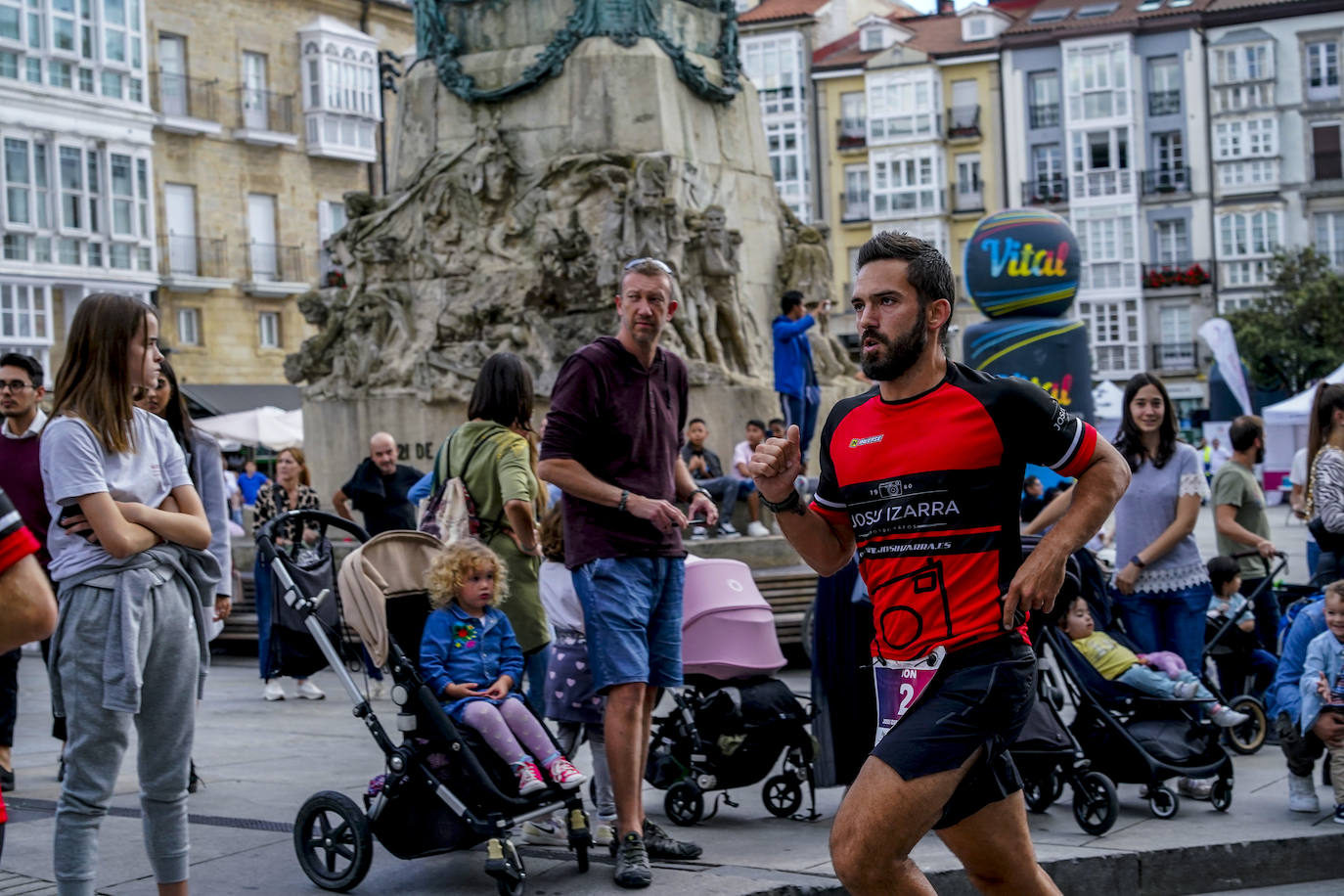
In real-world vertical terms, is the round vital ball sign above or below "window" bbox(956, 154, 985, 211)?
below

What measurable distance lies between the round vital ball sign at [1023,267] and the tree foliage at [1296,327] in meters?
40.4

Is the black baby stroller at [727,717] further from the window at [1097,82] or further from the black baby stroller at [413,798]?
the window at [1097,82]

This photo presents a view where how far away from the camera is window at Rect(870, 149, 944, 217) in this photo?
69688 millimetres

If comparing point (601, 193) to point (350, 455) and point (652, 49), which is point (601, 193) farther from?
point (350, 455)

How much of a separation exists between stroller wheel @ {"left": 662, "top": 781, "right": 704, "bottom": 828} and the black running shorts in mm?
2856

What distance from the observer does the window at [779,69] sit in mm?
70812

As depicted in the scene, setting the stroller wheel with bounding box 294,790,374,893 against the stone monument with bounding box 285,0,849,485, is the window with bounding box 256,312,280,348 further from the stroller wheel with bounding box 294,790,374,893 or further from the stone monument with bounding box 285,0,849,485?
the stroller wheel with bounding box 294,790,374,893

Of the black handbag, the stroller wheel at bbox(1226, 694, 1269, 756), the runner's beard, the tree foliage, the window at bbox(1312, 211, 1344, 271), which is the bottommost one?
the stroller wheel at bbox(1226, 694, 1269, 756)

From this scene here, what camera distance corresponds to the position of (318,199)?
165ft

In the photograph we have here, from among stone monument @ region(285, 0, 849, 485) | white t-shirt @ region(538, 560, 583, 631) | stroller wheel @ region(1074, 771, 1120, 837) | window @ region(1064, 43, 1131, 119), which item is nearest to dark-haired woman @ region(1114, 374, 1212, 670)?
stroller wheel @ region(1074, 771, 1120, 837)

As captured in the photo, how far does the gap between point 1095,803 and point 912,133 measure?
64378mm

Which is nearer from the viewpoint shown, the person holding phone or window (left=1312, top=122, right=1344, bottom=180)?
the person holding phone

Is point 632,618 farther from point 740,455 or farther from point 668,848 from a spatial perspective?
point 740,455

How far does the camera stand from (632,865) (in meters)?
5.89
